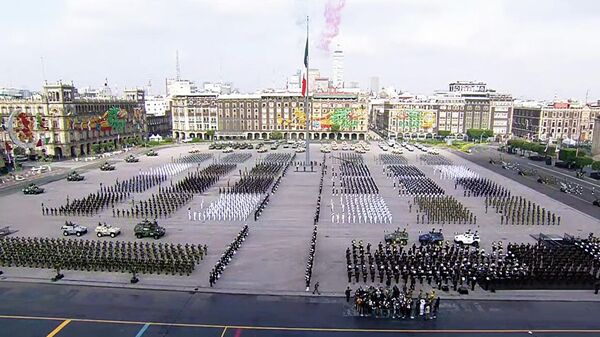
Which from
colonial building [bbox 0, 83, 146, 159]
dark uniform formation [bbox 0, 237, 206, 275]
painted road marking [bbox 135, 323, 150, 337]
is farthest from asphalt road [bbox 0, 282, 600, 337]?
colonial building [bbox 0, 83, 146, 159]

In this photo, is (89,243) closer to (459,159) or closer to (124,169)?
(124,169)

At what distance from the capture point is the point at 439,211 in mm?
47938

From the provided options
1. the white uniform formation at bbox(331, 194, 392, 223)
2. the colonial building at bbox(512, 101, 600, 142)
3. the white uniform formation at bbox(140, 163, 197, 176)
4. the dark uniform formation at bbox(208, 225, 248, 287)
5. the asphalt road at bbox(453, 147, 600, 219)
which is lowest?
the asphalt road at bbox(453, 147, 600, 219)

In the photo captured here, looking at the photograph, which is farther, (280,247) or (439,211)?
(439,211)

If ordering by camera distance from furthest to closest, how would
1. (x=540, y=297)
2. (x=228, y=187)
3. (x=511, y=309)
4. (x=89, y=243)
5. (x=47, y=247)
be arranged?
(x=228, y=187) → (x=89, y=243) → (x=47, y=247) → (x=540, y=297) → (x=511, y=309)

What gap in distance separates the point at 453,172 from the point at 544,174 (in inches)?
660

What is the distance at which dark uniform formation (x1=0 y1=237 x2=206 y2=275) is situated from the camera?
102ft

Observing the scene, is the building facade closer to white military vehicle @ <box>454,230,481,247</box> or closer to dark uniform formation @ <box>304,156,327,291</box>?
dark uniform formation @ <box>304,156,327,291</box>

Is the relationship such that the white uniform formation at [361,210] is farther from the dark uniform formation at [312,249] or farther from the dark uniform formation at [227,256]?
the dark uniform formation at [227,256]

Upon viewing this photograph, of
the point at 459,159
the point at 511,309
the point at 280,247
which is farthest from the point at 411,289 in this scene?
the point at 459,159

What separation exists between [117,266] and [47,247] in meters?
7.56

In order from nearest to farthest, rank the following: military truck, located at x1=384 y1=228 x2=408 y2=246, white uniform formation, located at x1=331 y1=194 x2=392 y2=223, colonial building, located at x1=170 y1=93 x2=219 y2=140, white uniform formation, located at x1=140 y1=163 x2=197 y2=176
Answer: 1. military truck, located at x1=384 y1=228 x2=408 y2=246
2. white uniform formation, located at x1=331 y1=194 x2=392 y2=223
3. white uniform formation, located at x1=140 y1=163 x2=197 y2=176
4. colonial building, located at x1=170 y1=93 x2=219 y2=140

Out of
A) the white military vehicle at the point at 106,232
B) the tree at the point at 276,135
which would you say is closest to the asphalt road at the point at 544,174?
the white military vehicle at the point at 106,232

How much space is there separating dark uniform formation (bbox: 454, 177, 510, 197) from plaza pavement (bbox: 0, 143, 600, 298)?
1.54 meters
